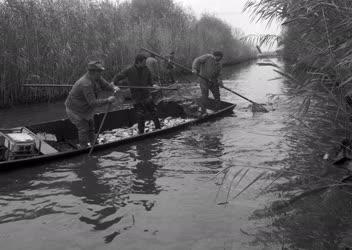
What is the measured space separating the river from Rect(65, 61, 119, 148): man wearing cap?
0.50 metres

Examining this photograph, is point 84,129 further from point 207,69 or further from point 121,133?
point 207,69

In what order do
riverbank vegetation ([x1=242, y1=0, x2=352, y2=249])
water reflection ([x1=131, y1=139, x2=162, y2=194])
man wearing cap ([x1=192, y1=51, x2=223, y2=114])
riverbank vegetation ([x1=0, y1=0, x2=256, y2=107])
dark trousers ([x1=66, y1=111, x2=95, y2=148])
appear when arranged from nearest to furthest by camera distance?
riverbank vegetation ([x1=242, y1=0, x2=352, y2=249]), water reflection ([x1=131, y1=139, x2=162, y2=194]), dark trousers ([x1=66, y1=111, x2=95, y2=148]), man wearing cap ([x1=192, y1=51, x2=223, y2=114]), riverbank vegetation ([x1=0, y1=0, x2=256, y2=107])

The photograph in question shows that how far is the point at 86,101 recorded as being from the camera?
8172 mm

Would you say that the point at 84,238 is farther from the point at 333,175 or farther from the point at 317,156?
the point at 317,156

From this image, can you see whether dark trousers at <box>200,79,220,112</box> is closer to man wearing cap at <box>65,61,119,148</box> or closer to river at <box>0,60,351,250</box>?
river at <box>0,60,351,250</box>

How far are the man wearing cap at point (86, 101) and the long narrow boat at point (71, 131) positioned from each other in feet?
1.26

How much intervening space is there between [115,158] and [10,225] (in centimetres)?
304

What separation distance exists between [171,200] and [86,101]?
2652 millimetres

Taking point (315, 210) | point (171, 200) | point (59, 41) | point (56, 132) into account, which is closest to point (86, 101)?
point (56, 132)

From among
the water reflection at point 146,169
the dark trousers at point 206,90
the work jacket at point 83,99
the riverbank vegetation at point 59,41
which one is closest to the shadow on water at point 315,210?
the water reflection at point 146,169

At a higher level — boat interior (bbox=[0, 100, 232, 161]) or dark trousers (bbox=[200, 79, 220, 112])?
dark trousers (bbox=[200, 79, 220, 112])

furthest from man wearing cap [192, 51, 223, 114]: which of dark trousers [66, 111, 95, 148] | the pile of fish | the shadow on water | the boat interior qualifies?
the shadow on water

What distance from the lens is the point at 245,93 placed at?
19219mm

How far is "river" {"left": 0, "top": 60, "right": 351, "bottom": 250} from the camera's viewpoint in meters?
5.23
